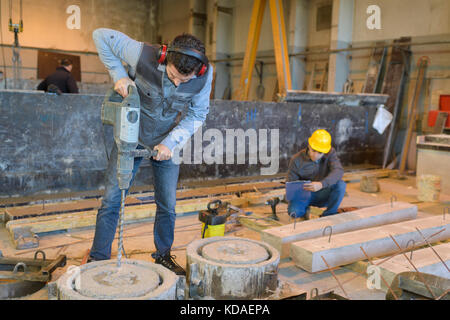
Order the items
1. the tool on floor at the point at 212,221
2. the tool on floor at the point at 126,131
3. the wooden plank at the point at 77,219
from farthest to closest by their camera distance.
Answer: the wooden plank at the point at 77,219 → the tool on floor at the point at 212,221 → the tool on floor at the point at 126,131

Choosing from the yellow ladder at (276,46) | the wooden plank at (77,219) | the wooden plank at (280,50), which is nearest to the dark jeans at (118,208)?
the wooden plank at (77,219)

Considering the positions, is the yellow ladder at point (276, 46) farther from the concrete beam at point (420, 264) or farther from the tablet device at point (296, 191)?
the concrete beam at point (420, 264)

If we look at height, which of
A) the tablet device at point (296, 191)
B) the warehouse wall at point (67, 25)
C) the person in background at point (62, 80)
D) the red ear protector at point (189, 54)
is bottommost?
the tablet device at point (296, 191)

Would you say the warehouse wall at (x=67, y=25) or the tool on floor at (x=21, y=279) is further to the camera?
the warehouse wall at (x=67, y=25)

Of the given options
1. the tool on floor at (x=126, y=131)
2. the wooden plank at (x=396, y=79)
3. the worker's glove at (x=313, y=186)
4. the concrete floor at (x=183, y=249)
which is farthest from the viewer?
the wooden plank at (x=396, y=79)

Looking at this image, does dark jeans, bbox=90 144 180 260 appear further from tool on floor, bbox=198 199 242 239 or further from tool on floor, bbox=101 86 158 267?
tool on floor, bbox=198 199 242 239

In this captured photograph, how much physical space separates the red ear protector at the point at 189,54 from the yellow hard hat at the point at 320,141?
2.03 meters

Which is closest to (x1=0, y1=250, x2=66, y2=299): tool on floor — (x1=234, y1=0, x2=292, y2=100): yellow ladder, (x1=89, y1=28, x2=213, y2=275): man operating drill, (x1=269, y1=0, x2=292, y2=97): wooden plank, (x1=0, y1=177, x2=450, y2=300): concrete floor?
(x1=0, y1=177, x2=450, y2=300): concrete floor

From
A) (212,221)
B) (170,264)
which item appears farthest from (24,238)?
(212,221)

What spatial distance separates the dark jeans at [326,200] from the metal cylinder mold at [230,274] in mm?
1836

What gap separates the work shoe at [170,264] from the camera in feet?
9.84

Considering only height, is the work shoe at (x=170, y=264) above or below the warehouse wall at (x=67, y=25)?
below

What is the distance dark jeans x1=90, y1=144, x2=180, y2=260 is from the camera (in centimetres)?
282
